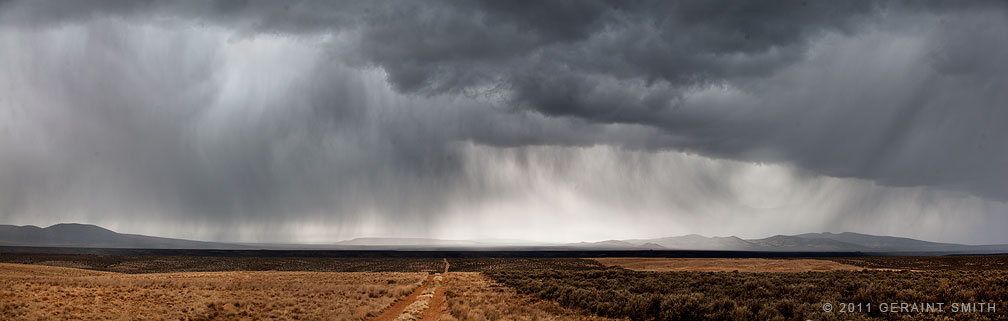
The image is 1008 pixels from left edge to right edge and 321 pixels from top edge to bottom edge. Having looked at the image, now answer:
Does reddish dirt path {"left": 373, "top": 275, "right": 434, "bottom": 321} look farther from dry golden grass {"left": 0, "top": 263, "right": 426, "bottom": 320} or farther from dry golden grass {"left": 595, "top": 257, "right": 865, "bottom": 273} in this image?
dry golden grass {"left": 595, "top": 257, "right": 865, "bottom": 273}

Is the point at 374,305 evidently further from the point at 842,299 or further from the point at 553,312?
the point at 842,299

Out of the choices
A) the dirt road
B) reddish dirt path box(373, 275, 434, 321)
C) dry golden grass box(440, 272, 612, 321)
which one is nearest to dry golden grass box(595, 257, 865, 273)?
dry golden grass box(440, 272, 612, 321)

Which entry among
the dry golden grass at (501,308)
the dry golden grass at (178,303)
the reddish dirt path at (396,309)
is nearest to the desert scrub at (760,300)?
the dry golden grass at (501,308)

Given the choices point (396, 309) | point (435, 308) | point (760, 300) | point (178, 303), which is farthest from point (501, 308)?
point (178, 303)

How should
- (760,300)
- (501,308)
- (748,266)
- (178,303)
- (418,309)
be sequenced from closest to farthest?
(760,300) → (501,308) → (418,309) → (178,303) → (748,266)

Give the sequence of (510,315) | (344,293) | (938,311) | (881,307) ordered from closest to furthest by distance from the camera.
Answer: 1. (938,311)
2. (881,307)
3. (510,315)
4. (344,293)

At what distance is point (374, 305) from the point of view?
28438mm

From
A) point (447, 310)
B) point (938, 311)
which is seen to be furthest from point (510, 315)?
point (938, 311)

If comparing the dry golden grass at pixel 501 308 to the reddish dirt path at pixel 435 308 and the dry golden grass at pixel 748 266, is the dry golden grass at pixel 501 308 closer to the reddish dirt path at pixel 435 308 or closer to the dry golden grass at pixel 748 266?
the reddish dirt path at pixel 435 308

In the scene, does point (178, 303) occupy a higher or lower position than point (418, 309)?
higher

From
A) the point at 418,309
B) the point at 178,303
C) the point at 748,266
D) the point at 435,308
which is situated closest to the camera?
the point at 418,309

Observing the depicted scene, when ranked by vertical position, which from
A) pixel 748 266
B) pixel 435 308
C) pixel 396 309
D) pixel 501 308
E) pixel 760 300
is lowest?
pixel 748 266

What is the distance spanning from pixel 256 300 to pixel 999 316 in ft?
111

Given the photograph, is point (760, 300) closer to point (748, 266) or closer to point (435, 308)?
point (435, 308)
